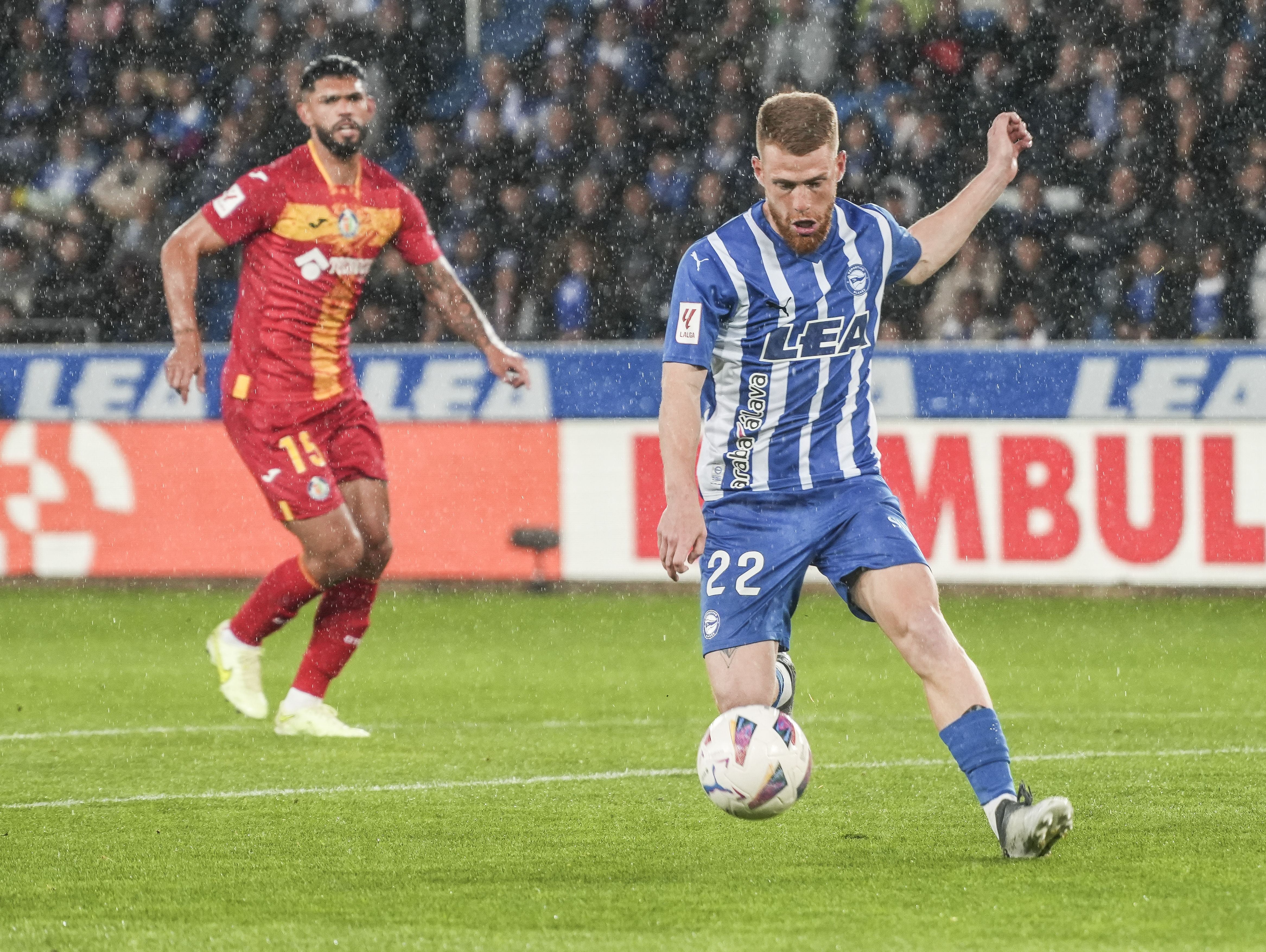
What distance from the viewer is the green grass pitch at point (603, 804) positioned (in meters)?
4.31

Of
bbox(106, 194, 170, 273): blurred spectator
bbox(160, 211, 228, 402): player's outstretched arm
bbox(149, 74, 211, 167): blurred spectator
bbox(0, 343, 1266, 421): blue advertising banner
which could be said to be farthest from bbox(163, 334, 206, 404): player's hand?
bbox(149, 74, 211, 167): blurred spectator

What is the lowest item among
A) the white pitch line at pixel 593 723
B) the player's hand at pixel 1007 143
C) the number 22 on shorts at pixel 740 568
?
the white pitch line at pixel 593 723

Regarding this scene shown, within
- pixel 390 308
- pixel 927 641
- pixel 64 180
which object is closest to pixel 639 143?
pixel 390 308

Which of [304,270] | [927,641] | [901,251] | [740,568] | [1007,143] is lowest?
[927,641]

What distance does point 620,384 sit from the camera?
12477 millimetres

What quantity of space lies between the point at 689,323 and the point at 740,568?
0.59 meters

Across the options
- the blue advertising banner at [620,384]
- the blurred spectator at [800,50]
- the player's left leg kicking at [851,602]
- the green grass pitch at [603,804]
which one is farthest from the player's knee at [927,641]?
the blurred spectator at [800,50]

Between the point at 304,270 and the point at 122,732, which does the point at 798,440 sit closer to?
the point at 304,270

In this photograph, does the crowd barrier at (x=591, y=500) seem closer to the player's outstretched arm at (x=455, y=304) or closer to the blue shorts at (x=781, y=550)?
the player's outstretched arm at (x=455, y=304)

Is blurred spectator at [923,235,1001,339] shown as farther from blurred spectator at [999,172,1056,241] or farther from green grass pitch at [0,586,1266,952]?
green grass pitch at [0,586,1266,952]

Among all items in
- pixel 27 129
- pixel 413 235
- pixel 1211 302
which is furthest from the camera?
pixel 27 129

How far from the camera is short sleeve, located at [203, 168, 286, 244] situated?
293 inches

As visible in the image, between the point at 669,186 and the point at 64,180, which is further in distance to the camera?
the point at 64,180

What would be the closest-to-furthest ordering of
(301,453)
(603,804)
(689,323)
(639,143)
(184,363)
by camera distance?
(689,323)
(603,804)
(184,363)
(301,453)
(639,143)
